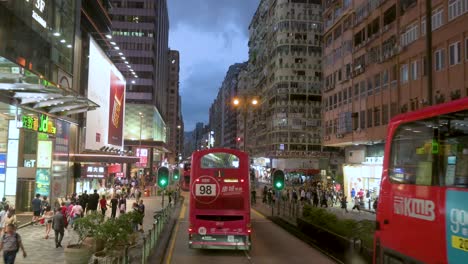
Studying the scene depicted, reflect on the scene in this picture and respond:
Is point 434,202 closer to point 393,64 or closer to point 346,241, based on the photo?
point 346,241

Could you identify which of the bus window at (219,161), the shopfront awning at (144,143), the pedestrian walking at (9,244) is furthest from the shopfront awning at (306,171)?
the pedestrian walking at (9,244)

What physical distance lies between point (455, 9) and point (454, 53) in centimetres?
253

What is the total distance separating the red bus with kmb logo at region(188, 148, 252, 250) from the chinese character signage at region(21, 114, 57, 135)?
1120 cm

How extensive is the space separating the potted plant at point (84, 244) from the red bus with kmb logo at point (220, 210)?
4145mm

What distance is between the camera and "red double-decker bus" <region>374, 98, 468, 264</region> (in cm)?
701

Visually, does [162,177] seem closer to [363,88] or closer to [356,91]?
[363,88]

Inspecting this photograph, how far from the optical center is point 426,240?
7668 millimetres

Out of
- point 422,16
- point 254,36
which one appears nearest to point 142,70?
point 254,36

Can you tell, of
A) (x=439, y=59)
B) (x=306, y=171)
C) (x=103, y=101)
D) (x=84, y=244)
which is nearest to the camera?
(x=84, y=244)

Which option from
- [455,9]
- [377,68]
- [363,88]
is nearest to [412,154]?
[455,9]

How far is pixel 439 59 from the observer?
2942cm

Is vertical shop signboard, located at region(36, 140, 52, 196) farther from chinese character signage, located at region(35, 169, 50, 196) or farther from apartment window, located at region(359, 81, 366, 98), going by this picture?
apartment window, located at region(359, 81, 366, 98)

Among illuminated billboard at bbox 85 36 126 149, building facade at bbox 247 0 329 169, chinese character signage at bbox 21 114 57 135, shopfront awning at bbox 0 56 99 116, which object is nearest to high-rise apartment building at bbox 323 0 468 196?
shopfront awning at bbox 0 56 99 116

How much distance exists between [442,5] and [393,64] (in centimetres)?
772
